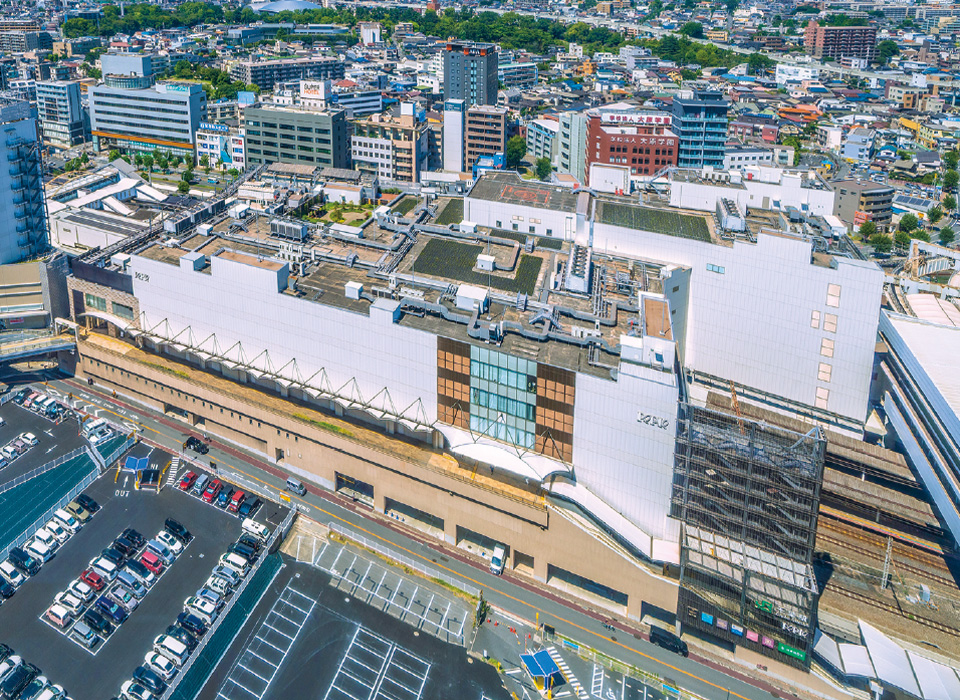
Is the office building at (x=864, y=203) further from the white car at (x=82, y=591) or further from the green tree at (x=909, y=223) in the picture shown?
the white car at (x=82, y=591)

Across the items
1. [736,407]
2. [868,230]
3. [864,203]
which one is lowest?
[736,407]

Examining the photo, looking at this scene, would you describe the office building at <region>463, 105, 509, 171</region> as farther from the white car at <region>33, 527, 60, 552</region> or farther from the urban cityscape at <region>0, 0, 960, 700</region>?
the white car at <region>33, 527, 60, 552</region>

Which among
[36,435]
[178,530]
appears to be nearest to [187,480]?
[178,530]

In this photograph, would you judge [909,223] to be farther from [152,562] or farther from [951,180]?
[152,562]

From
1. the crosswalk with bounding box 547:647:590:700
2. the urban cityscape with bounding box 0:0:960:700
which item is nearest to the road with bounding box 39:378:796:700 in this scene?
the urban cityscape with bounding box 0:0:960:700

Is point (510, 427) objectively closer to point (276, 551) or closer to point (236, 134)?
point (276, 551)

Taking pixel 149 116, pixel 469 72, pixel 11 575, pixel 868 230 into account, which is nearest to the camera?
pixel 11 575
